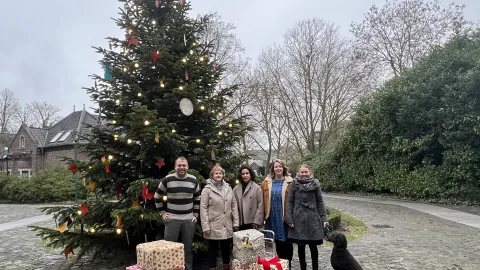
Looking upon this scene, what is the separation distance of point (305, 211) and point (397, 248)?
10.8 feet

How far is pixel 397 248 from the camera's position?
741 cm

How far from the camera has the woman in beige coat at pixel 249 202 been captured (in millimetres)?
5719

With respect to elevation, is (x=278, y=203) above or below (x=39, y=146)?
below

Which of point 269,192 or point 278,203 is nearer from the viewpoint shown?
point 278,203

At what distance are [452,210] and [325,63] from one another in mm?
16829

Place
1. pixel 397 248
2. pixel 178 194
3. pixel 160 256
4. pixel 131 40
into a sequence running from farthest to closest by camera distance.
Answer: pixel 397 248 < pixel 131 40 < pixel 178 194 < pixel 160 256

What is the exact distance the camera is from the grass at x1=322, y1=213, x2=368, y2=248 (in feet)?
29.0

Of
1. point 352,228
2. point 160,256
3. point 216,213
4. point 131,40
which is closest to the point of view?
point 160,256

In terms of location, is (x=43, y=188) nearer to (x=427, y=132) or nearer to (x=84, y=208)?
(x=84, y=208)

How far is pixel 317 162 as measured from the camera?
77.5ft

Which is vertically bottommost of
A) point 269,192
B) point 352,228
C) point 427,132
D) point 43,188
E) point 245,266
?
point 352,228

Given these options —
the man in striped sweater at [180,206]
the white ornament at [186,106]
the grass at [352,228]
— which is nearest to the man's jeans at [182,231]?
the man in striped sweater at [180,206]

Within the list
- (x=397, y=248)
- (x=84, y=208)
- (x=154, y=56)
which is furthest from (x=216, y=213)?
(x=397, y=248)

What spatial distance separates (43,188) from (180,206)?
1869cm
